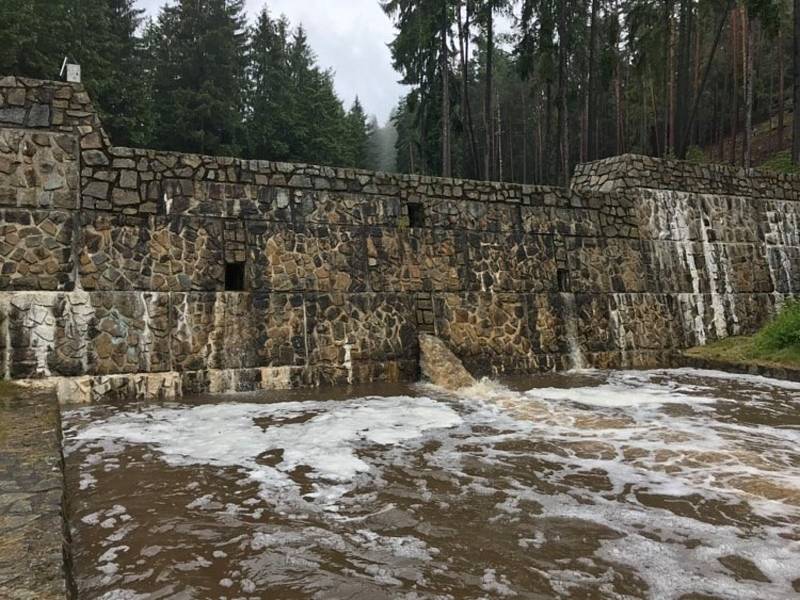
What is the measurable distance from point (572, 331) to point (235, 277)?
5840 millimetres

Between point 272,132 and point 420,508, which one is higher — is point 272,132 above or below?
above

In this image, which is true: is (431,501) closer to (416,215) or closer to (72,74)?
(416,215)

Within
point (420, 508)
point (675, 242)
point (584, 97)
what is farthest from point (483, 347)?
point (584, 97)

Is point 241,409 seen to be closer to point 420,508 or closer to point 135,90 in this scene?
point 420,508

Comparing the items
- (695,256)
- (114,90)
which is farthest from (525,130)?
(695,256)

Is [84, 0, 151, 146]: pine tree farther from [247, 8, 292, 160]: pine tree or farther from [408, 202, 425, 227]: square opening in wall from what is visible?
[408, 202, 425, 227]: square opening in wall

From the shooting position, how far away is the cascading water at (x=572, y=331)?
1041 cm

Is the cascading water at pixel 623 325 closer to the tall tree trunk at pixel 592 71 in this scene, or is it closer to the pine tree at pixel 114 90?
the tall tree trunk at pixel 592 71

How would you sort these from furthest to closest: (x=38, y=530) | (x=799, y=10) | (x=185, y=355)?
(x=799, y=10) < (x=185, y=355) < (x=38, y=530)

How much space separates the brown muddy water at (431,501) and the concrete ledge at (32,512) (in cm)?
33

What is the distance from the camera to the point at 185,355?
25.4 feet

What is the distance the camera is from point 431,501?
402 cm

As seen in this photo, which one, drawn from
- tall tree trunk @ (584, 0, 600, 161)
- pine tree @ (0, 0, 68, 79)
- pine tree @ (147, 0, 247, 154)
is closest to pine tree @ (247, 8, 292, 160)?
pine tree @ (147, 0, 247, 154)

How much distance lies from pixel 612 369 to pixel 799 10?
1469 centimetres
